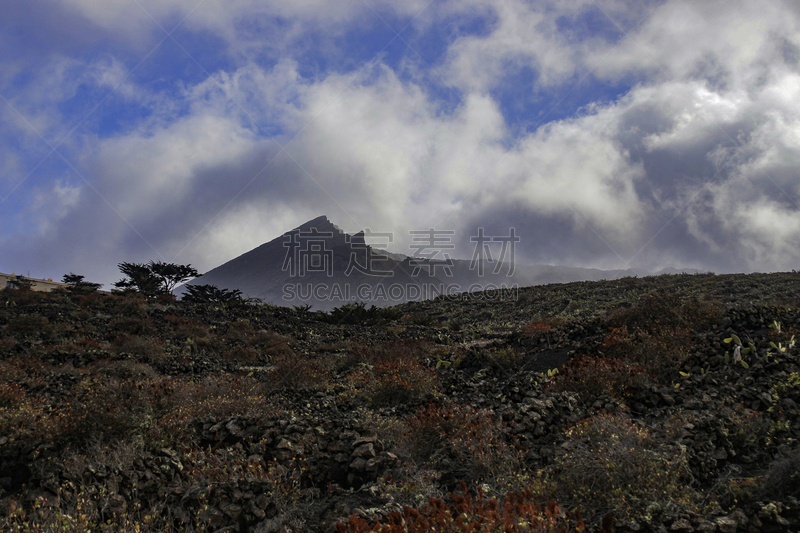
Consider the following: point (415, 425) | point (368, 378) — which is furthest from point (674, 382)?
point (368, 378)

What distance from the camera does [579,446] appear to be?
11.9 ft

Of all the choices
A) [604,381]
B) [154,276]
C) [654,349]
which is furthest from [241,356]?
[154,276]

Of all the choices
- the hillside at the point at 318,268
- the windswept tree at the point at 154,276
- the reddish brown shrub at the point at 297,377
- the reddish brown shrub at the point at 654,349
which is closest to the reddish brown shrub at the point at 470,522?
the reddish brown shrub at the point at 654,349

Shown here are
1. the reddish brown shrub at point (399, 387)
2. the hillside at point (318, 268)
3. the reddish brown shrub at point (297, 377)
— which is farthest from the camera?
the hillside at point (318, 268)

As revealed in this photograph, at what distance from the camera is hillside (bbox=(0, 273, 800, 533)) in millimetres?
2932

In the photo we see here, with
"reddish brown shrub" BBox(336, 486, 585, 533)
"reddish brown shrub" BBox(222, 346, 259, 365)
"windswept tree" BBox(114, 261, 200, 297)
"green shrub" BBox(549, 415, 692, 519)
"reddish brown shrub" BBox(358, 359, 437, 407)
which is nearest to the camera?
"reddish brown shrub" BBox(336, 486, 585, 533)

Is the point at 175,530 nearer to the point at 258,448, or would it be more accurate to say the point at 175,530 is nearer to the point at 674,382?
the point at 258,448

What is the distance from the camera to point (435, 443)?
4.57 metres

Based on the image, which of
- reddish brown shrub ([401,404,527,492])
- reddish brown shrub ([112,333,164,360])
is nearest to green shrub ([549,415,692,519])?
reddish brown shrub ([401,404,527,492])

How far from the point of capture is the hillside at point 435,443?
115 inches

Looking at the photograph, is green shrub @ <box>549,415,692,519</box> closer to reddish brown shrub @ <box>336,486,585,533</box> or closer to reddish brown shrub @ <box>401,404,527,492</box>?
reddish brown shrub @ <box>401,404,527,492</box>

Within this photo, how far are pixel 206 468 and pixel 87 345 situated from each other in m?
9.76

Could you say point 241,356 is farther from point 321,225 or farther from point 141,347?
point 321,225

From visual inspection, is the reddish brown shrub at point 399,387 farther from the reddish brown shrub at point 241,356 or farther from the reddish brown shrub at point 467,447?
the reddish brown shrub at point 241,356
